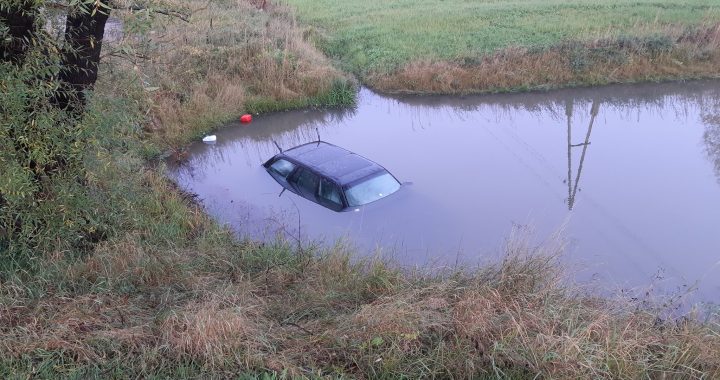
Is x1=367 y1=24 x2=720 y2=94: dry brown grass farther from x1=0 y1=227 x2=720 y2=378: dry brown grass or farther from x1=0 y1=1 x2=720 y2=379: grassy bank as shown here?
x1=0 y1=227 x2=720 y2=378: dry brown grass

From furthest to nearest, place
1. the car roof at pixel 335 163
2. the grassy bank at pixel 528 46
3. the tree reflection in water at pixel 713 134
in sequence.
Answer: the grassy bank at pixel 528 46 < the tree reflection in water at pixel 713 134 < the car roof at pixel 335 163

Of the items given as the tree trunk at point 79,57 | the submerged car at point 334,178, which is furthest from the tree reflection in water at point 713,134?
the tree trunk at point 79,57

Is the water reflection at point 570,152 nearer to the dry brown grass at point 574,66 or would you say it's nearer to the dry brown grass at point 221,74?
the dry brown grass at point 574,66

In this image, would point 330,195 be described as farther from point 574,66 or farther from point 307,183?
point 574,66

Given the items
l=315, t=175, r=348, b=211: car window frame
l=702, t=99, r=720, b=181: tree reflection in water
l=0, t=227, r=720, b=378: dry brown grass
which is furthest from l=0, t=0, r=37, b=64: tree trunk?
l=702, t=99, r=720, b=181: tree reflection in water

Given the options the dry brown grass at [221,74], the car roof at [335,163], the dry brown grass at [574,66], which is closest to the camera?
the car roof at [335,163]

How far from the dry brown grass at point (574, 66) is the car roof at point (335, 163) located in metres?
7.08

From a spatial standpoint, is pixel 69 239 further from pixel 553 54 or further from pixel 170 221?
pixel 553 54

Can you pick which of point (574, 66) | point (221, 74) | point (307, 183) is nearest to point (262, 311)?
point (307, 183)

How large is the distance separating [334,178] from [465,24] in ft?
46.7

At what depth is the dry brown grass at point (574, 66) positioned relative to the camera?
57.7 feet

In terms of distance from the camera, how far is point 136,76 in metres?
7.48

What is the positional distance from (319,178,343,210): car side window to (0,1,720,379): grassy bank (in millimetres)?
1527

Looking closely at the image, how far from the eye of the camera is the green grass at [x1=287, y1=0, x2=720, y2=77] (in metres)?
19.2
